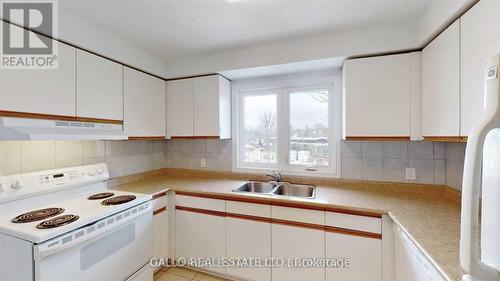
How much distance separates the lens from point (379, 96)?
1.69 metres

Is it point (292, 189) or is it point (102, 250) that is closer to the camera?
point (102, 250)

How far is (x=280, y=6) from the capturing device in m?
1.42

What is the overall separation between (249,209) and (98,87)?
5.39 feet

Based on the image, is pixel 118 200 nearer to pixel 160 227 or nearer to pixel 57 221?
pixel 57 221

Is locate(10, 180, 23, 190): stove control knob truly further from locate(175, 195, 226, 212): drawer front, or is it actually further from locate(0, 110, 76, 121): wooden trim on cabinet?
locate(175, 195, 226, 212): drawer front

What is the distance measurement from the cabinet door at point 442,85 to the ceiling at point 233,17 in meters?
0.33

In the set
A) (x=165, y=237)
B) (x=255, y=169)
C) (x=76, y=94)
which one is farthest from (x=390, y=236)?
(x=76, y=94)

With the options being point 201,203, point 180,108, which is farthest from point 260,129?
point 201,203

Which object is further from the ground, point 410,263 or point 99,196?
point 99,196

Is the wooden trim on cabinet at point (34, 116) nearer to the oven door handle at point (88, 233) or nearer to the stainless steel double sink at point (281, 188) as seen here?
the oven door handle at point (88, 233)

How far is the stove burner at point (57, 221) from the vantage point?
117cm

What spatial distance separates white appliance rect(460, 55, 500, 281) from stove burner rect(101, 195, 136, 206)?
188cm

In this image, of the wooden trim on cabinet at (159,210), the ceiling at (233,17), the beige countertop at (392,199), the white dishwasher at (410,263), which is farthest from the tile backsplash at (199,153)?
the white dishwasher at (410,263)

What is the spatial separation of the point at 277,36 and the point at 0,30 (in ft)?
6.04
